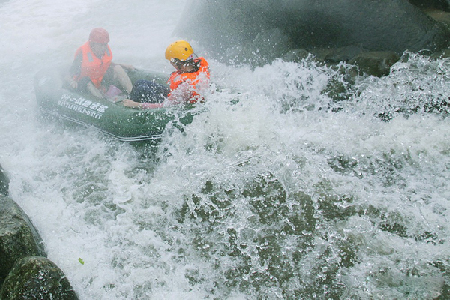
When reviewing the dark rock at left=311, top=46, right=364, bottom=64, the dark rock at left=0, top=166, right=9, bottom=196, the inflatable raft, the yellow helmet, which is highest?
the yellow helmet

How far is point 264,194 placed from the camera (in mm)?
3986

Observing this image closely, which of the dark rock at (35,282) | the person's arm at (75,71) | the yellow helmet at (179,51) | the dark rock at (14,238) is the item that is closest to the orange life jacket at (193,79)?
the yellow helmet at (179,51)

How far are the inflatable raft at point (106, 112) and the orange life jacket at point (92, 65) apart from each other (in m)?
0.44

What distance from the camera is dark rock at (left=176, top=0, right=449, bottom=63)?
5.29 m

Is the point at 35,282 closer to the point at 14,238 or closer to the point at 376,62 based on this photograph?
the point at 14,238

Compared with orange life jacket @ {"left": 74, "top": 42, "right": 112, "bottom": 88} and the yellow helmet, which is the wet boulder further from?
orange life jacket @ {"left": 74, "top": 42, "right": 112, "bottom": 88}

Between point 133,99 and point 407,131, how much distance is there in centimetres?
382

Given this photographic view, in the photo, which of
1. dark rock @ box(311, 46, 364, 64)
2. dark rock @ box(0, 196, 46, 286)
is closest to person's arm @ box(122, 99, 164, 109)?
dark rock @ box(0, 196, 46, 286)

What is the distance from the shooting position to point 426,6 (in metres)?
5.58

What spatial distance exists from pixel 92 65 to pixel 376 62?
14.9ft

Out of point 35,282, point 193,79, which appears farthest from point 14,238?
point 193,79

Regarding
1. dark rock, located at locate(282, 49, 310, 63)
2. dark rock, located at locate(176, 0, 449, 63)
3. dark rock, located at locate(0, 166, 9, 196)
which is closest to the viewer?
dark rock, located at locate(0, 166, 9, 196)

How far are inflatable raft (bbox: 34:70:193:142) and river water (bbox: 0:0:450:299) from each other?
8.2 inches

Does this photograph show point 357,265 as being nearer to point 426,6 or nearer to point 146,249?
point 146,249
